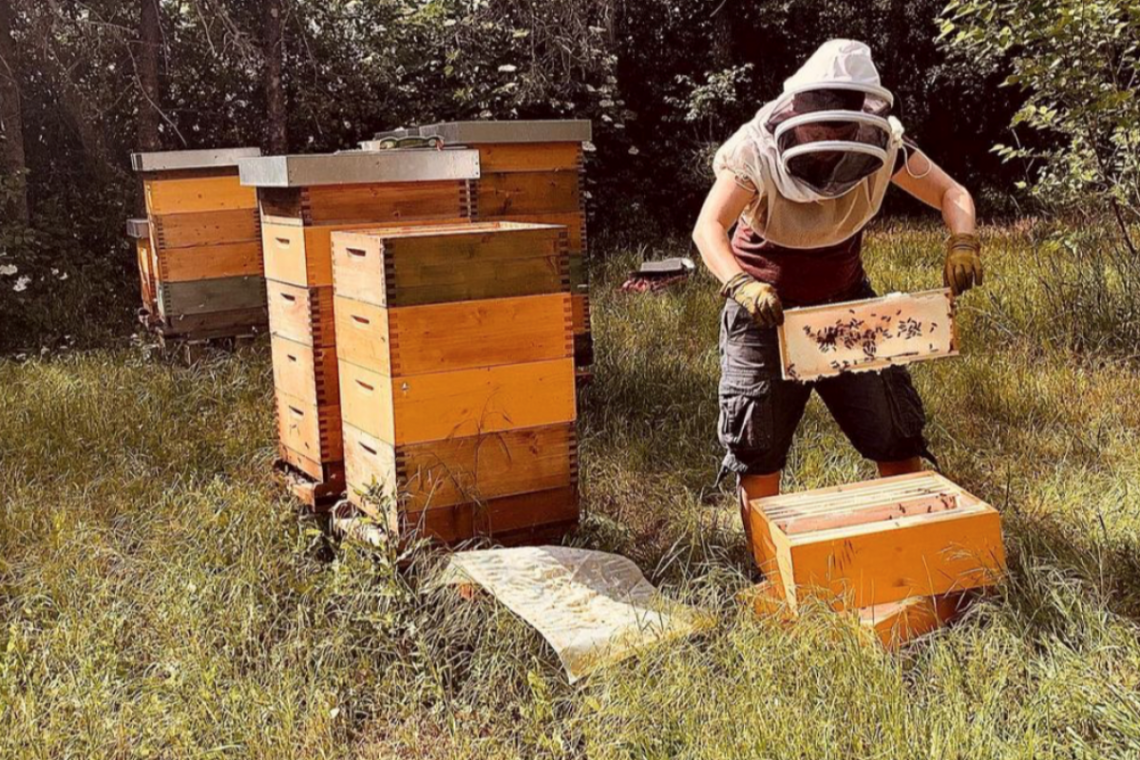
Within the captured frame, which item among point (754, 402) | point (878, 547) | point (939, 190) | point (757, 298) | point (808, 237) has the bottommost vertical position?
point (878, 547)

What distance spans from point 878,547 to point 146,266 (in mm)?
5802

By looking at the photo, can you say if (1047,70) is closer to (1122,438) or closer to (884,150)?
(1122,438)

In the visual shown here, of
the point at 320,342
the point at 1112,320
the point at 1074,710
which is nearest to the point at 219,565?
the point at 320,342

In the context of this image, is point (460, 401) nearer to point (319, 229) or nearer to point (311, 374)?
point (311, 374)

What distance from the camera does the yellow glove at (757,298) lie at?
284 centimetres

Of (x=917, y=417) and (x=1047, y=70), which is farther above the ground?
(x=1047, y=70)

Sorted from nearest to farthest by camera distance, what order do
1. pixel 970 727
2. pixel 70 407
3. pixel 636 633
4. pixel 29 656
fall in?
pixel 970 727, pixel 636 633, pixel 29 656, pixel 70 407

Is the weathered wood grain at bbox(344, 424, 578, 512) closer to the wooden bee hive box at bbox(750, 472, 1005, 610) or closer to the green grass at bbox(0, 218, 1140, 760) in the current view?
the green grass at bbox(0, 218, 1140, 760)

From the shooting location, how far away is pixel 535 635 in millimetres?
2930

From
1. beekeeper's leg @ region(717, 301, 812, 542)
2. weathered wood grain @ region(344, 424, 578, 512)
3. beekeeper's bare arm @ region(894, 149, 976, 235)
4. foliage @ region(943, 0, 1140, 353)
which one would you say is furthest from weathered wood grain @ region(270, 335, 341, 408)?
foliage @ region(943, 0, 1140, 353)

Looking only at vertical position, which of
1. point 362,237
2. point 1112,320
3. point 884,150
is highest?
point 884,150

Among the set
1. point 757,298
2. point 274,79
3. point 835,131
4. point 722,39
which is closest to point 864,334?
point 757,298

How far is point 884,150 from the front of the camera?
278 centimetres

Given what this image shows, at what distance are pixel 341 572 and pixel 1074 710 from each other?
5.91 feet
